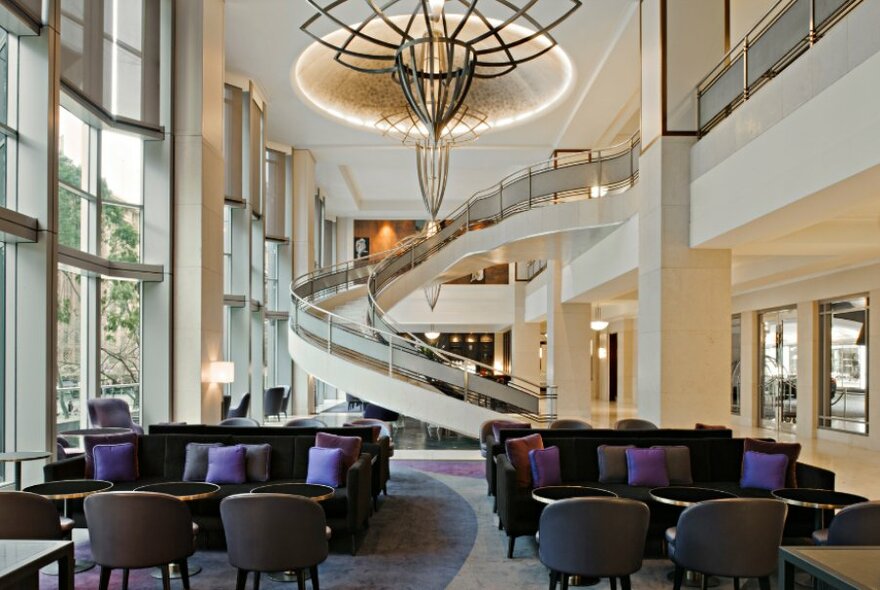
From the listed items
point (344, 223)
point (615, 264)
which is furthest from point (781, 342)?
point (344, 223)

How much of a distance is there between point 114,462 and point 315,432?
2058mm

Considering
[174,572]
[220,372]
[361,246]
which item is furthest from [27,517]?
[361,246]

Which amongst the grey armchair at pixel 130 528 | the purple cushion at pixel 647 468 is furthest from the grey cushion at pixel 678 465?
the grey armchair at pixel 130 528

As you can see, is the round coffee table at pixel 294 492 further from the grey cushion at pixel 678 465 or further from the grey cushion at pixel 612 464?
the grey cushion at pixel 678 465

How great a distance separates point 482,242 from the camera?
52.3 feet

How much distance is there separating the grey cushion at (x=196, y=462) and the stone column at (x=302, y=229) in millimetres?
13264

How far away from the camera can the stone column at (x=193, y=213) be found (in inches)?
440

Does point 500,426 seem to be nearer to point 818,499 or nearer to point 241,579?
point 818,499

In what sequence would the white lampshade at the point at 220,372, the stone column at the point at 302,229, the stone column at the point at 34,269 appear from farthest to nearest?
the stone column at the point at 302,229
the white lampshade at the point at 220,372
the stone column at the point at 34,269

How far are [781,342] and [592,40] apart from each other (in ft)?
28.1

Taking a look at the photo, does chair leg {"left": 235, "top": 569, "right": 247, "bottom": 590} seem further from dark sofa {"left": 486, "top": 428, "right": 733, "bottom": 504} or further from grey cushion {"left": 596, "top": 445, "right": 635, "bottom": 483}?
grey cushion {"left": 596, "top": 445, "right": 635, "bottom": 483}

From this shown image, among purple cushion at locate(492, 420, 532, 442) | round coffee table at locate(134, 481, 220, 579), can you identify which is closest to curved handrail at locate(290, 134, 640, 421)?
purple cushion at locate(492, 420, 532, 442)

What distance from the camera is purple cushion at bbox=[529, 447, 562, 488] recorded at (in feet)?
22.4

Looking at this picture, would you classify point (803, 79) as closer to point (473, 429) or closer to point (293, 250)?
point (473, 429)
